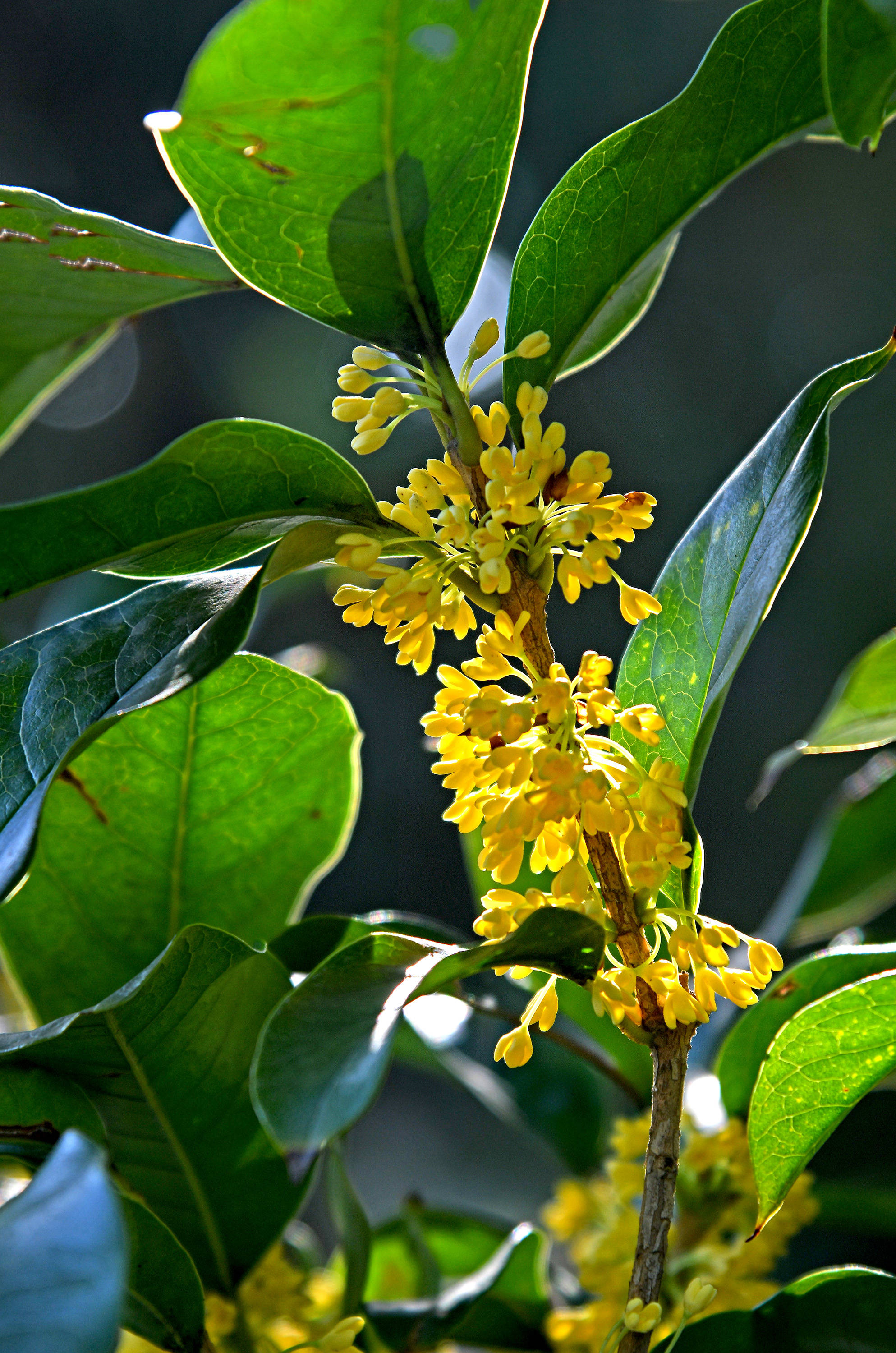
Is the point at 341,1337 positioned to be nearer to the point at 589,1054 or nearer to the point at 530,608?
the point at 589,1054

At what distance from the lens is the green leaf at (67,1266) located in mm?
385

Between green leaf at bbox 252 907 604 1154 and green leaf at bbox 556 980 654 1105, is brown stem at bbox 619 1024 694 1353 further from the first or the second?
green leaf at bbox 556 980 654 1105

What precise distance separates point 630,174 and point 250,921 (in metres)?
0.62

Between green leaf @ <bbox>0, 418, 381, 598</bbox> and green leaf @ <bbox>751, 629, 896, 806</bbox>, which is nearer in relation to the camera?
green leaf @ <bbox>0, 418, 381, 598</bbox>

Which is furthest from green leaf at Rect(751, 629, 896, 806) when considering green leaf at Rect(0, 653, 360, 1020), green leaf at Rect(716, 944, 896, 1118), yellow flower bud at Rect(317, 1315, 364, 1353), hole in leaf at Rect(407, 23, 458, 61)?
hole in leaf at Rect(407, 23, 458, 61)

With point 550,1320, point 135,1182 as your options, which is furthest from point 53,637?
point 550,1320

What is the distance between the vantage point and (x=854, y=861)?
1.13 m

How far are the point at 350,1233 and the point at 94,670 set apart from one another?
50 centimetres

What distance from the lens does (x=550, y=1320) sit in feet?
2.84

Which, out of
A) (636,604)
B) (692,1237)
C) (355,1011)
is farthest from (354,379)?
(692,1237)

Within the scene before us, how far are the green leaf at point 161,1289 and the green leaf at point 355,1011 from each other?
25 cm

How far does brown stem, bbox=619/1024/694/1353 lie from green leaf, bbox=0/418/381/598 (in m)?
0.36

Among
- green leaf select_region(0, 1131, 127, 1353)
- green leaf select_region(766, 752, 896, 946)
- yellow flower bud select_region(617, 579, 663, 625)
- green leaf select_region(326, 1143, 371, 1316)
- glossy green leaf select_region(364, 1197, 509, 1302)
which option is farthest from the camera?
green leaf select_region(766, 752, 896, 946)

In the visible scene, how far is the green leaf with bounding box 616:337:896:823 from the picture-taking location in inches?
22.2
